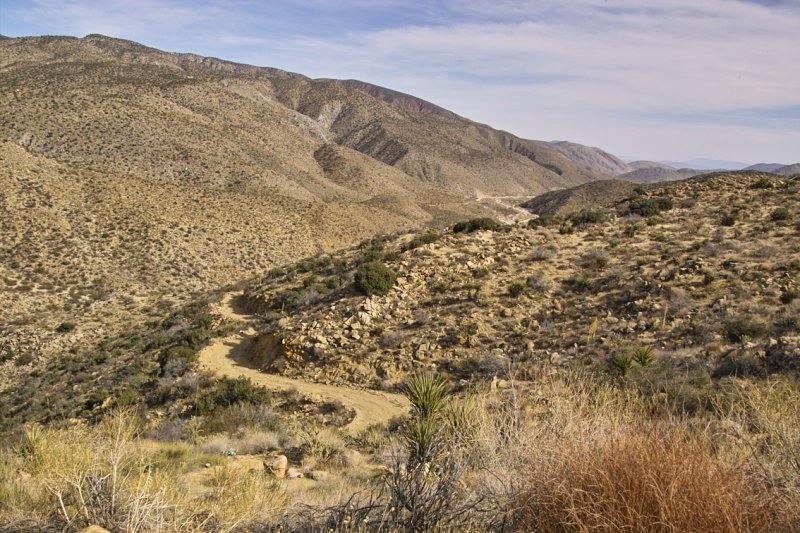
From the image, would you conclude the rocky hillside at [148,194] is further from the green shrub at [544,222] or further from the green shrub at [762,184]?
the green shrub at [762,184]

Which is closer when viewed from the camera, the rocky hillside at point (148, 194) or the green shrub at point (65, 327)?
the green shrub at point (65, 327)

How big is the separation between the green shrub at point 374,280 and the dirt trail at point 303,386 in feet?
12.5

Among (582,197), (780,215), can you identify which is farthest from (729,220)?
(582,197)

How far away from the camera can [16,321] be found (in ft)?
70.3

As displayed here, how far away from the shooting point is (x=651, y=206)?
22141mm

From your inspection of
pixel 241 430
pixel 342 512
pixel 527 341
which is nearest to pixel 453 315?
pixel 527 341

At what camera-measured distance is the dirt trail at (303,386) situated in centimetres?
1049

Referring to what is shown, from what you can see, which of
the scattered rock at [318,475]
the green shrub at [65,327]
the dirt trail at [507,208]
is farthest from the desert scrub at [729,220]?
the dirt trail at [507,208]

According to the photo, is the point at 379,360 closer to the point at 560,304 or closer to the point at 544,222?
the point at 560,304

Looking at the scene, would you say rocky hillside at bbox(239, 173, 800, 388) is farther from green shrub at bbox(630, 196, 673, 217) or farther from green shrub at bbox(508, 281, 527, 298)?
green shrub at bbox(630, 196, 673, 217)

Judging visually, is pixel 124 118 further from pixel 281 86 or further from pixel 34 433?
pixel 281 86

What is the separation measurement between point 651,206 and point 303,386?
1749 centimetres

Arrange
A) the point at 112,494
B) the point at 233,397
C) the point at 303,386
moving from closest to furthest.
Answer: the point at 112,494 → the point at 233,397 → the point at 303,386

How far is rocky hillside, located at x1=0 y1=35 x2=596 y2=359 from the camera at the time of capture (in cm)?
2520
